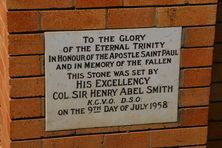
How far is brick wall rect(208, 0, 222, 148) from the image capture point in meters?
3.57

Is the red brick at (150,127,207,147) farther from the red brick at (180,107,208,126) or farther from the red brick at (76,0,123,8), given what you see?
the red brick at (76,0,123,8)

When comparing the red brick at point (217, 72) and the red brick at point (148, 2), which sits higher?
the red brick at point (148, 2)

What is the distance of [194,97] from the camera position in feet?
10.8

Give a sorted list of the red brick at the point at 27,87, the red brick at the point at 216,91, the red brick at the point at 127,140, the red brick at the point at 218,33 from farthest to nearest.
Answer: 1. the red brick at the point at 216,91
2. the red brick at the point at 218,33
3. the red brick at the point at 127,140
4. the red brick at the point at 27,87

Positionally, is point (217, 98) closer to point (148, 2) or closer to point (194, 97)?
point (194, 97)

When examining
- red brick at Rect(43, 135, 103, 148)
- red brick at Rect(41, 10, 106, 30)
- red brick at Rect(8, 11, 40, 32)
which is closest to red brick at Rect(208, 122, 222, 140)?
red brick at Rect(43, 135, 103, 148)

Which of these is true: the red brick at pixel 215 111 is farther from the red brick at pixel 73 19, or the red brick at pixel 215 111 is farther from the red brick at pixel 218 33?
the red brick at pixel 73 19

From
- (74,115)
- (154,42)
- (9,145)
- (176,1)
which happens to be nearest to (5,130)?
(9,145)

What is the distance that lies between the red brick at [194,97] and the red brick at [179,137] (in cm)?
15

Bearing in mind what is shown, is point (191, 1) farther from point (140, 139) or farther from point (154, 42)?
point (140, 139)

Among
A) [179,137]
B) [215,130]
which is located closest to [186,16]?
[179,137]

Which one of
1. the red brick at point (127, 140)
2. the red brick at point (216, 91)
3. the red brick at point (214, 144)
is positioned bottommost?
the red brick at point (214, 144)

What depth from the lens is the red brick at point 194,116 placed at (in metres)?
3.32

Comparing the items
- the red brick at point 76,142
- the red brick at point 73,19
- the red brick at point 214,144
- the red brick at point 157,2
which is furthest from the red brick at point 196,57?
the red brick at point 214,144
